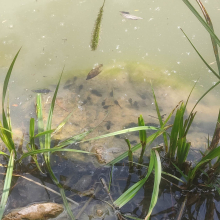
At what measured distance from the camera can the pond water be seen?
1.60 meters

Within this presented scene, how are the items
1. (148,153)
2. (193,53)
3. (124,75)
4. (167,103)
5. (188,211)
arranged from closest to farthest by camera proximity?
1. (188,211)
2. (148,153)
3. (167,103)
4. (124,75)
5. (193,53)

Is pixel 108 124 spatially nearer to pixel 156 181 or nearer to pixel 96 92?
pixel 96 92

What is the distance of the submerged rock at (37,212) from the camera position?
48.5 inches

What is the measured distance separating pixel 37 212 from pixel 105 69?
1.24 metres

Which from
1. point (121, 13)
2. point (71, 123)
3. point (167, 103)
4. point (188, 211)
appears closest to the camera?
point (188, 211)

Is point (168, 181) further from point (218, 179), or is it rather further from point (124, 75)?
point (124, 75)

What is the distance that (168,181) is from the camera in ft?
4.44

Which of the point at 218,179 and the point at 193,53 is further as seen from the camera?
the point at 193,53

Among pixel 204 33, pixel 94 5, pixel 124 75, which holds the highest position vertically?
pixel 94 5

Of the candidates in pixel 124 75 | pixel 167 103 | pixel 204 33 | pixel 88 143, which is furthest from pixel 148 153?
pixel 204 33

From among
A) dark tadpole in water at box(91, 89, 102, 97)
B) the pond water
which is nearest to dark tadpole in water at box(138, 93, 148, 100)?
the pond water

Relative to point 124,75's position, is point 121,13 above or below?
above

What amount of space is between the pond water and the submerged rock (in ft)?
0.19

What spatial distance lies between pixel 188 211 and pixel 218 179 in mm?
228
